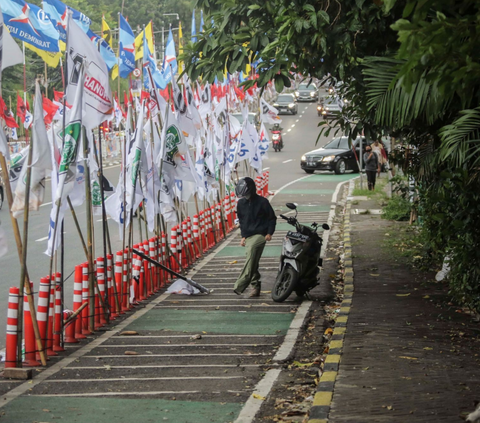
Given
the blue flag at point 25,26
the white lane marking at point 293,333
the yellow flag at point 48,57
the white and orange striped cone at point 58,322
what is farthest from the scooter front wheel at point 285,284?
the yellow flag at point 48,57

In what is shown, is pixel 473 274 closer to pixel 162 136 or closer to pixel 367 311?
pixel 367 311

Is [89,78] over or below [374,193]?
over

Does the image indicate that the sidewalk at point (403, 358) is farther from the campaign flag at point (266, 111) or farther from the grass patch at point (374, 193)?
the grass patch at point (374, 193)

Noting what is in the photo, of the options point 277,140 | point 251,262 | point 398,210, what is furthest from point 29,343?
point 277,140

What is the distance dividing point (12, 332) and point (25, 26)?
6350 millimetres

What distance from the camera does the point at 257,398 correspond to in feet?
24.7

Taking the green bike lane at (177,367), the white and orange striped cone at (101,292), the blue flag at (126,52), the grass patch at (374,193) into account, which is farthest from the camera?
the grass patch at (374,193)

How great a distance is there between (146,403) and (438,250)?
299 inches

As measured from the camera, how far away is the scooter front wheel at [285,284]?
12.4m

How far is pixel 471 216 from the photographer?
378 inches

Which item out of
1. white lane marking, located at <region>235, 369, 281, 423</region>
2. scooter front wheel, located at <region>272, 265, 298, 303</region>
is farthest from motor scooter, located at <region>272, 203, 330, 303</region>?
white lane marking, located at <region>235, 369, 281, 423</region>

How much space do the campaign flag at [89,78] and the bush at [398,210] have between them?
13405mm

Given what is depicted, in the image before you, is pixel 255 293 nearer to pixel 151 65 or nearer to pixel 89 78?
pixel 89 78

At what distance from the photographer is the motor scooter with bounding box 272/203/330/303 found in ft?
40.8
